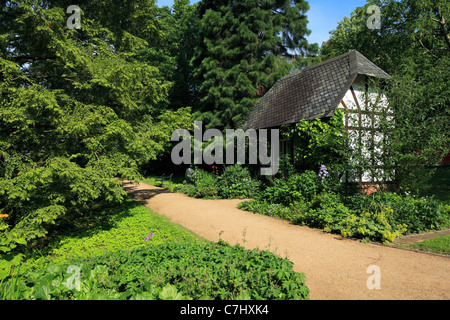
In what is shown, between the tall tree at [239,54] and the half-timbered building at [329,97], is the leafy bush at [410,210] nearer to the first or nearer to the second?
the half-timbered building at [329,97]

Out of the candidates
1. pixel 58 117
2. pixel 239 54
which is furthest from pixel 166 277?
pixel 239 54

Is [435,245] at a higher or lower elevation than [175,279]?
lower

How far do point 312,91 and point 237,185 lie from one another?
5519mm

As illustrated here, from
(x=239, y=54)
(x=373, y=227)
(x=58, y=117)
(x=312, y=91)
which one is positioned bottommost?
(x=373, y=227)

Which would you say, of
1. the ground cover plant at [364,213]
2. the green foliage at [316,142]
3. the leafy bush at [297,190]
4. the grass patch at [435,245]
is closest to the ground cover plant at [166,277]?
the ground cover plant at [364,213]

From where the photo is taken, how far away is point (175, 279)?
328 cm

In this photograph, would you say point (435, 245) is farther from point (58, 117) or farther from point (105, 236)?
point (58, 117)

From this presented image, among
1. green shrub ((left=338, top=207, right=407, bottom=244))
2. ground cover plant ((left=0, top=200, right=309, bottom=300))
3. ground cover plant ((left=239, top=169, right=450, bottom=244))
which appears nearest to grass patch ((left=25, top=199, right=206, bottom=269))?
ground cover plant ((left=0, top=200, right=309, bottom=300))

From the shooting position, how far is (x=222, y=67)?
54.6 feet

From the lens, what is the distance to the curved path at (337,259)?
153 inches

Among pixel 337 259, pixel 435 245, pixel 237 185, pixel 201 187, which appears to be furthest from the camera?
pixel 201 187
